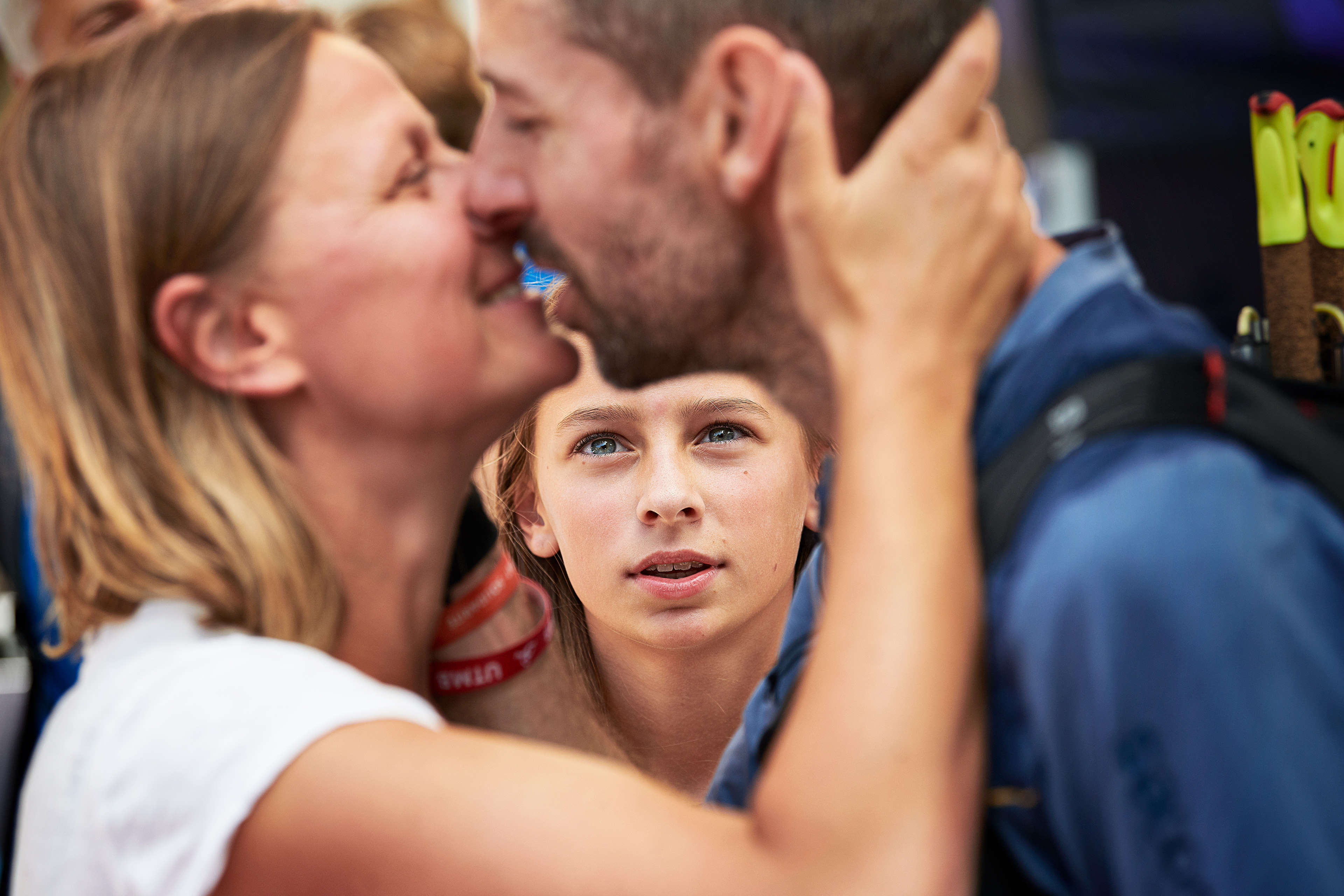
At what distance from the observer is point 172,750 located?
1.38 metres

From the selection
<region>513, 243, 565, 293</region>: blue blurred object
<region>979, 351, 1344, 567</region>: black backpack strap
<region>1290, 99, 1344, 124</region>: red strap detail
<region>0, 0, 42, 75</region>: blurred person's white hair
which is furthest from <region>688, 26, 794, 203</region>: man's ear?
<region>0, 0, 42, 75</region>: blurred person's white hair

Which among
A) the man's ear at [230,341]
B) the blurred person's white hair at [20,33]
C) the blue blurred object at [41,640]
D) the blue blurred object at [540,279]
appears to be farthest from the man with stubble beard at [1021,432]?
the blurred person's white hair at [20,33]

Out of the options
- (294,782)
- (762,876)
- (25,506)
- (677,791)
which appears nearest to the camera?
(762,876)

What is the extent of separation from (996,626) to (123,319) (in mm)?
1070

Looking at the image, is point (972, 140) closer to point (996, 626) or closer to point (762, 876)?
point (996, 626)

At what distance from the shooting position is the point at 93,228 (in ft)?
5.25

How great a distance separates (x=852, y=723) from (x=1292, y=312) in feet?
3.85

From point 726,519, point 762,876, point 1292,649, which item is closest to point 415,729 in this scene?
point 762,876

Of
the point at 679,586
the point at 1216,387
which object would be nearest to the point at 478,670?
the point at 679,586

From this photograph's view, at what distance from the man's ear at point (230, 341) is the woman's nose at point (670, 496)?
2.88ft

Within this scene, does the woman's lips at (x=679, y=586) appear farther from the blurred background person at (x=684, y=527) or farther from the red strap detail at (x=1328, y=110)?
the red strap detail at (x=1328, y=110)

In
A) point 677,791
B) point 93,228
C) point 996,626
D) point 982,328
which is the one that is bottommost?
point 677,791

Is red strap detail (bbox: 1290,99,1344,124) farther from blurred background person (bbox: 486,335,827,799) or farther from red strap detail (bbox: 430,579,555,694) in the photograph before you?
red strap detail (bbox: 430,579,555,694)

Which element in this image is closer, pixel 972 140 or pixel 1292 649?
pixel 1292 649
